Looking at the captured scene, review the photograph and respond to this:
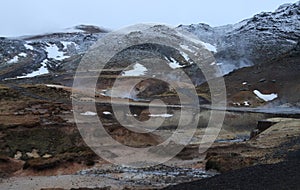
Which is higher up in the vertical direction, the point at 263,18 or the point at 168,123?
the point at 263,18

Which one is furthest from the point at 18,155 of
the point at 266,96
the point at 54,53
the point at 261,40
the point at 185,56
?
the point at 54,53

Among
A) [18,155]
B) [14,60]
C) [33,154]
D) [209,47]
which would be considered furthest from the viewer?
[209,47]

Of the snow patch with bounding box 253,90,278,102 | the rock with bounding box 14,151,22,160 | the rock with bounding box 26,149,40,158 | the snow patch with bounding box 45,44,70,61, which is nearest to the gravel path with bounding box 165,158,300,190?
the rock with bounding box 26,149,40,158

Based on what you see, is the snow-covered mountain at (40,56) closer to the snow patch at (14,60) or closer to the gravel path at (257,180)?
the snow patch at (14,60)

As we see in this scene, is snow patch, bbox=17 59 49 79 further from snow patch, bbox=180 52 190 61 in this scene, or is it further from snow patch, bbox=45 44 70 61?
snow patch, bbox=180 52 190 61

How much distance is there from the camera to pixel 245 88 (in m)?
75.3

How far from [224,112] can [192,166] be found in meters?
23.3

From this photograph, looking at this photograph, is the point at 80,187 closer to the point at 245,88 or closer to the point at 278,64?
the point at 245,88

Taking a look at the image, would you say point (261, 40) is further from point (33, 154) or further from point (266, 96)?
point (33, 154)

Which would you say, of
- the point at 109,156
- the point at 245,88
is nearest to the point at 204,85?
the point at 245,88

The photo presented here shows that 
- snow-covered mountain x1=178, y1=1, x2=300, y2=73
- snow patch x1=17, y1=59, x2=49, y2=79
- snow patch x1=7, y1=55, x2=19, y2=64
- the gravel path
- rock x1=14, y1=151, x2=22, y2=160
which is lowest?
snow patch x1=17, y1=59, x2=49, y2=79

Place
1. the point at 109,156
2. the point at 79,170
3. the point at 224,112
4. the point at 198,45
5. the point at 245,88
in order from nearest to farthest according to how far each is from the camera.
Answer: the point at 79,170 < the point at 109,156 < the point at 224,112 < the point at 245,88 < the point at 198,45

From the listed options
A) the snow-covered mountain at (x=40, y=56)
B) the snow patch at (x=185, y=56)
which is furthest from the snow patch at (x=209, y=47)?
the snow-covered mountain at (x=40, y=56)

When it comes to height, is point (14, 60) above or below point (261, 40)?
below
